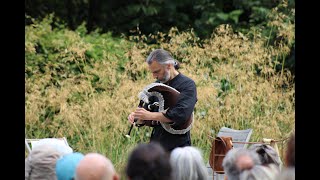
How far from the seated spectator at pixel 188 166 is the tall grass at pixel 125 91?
3.93 m

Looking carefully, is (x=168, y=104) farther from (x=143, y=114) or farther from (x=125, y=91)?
(x=125, y=91)

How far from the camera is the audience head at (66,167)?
452cm

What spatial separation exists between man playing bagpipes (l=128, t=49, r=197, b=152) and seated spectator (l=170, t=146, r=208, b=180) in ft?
5.46

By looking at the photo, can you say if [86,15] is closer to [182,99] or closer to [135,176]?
[182,99]

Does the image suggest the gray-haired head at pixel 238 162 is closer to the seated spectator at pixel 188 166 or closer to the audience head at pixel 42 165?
the seated spectator at pixel 188 166

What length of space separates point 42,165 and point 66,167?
0.29 meters

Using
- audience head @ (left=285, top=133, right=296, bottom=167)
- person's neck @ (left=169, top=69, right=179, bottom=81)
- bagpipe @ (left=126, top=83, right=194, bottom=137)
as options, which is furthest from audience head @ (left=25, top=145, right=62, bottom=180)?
person's neck @ (left=169, top=69, right=179, bottom=81)

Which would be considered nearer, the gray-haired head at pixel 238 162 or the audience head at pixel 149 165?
the audience head at pixel 149 165

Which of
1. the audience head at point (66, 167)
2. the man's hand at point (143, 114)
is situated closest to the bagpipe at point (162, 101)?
the man's hand at point (143, 114)

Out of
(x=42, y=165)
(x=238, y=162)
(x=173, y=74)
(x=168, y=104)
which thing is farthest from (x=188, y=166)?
(x=173, y=74)

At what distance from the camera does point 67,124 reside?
958 cm

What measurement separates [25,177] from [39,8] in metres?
9.57

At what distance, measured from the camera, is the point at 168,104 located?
6.43 metres
